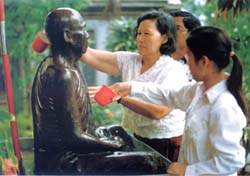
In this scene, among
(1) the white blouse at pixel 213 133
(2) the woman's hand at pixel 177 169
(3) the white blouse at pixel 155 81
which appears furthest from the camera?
(3) the white blouse at pixel 155 81

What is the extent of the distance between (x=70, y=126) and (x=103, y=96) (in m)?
0.15

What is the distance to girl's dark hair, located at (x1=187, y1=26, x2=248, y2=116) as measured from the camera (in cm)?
125

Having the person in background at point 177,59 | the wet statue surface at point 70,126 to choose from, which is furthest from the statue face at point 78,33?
the person in background at point 177,59

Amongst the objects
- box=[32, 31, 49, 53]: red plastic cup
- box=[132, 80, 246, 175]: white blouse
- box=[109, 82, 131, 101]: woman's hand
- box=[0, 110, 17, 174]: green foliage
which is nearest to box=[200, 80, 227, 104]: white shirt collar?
box=[132, 80, 246, 175]: white blouse

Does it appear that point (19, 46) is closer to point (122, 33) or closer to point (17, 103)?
point (17, 103)

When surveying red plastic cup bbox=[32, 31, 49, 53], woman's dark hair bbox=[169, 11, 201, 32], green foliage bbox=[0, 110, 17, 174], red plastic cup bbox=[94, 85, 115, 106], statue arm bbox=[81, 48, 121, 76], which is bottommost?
green foliage bbox=[0, 110, 17, 174]

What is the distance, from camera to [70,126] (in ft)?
4.63

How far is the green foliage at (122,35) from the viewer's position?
4.83 feet

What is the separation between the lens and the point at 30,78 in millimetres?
1420

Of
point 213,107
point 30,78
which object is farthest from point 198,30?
point 30,78

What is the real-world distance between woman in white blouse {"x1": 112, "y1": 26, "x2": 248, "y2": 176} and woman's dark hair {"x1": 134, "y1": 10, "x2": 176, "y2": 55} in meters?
0.15

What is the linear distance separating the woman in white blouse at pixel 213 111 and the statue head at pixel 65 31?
36 cm

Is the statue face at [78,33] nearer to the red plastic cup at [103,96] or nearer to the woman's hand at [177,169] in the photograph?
the red plastic cup at [103,96]

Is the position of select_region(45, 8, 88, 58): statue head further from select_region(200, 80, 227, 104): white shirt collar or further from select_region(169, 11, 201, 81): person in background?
select_region(200, 80, 227, 104): white shirt collar
